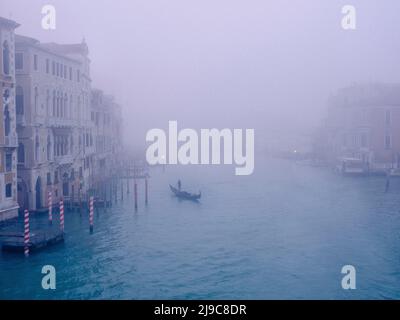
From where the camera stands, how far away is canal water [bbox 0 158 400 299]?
6883 millimetres

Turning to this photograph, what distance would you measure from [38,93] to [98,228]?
11.7 ft

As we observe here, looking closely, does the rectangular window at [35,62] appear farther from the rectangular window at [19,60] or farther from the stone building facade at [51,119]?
the rectangular window at [19,60]

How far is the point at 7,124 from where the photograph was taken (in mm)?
10203

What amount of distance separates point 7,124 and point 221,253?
5.33 meters

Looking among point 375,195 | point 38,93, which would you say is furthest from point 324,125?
point 38,93

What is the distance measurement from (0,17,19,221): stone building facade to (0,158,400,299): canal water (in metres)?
1.21

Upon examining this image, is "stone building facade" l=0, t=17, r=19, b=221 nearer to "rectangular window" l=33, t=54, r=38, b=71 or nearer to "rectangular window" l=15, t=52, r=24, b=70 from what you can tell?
"rectangular window" l=15, t=52, r=24, b=70

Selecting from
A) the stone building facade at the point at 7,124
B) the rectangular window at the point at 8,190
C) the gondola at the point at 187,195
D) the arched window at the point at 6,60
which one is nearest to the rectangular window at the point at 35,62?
the stone building facade at the point at 7,124

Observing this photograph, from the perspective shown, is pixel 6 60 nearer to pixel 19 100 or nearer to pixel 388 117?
pixel 19 100

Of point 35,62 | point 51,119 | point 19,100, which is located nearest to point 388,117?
point 51,119

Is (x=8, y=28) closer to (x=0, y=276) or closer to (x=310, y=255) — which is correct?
(x=0, y=276)

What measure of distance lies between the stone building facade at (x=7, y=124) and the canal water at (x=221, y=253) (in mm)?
1210

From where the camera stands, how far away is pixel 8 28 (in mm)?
9953

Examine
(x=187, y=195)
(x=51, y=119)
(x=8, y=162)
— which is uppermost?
(x=51, y=119)
